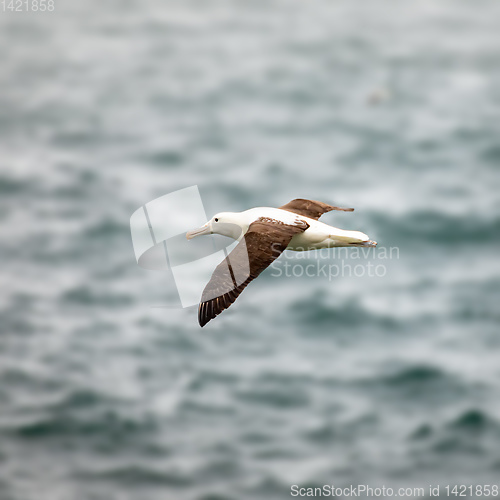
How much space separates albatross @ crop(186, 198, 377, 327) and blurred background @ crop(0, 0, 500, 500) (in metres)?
65.2

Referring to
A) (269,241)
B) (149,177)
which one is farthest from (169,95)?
(269,241)

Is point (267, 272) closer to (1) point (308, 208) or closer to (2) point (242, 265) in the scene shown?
(1) point (308, 208)

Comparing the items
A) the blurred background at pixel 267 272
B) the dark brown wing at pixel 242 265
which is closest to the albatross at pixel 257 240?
the dark brown wing at pixel 242 265

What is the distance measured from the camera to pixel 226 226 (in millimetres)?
16969

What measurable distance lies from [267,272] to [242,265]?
220ft

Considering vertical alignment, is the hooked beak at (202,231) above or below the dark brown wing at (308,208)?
below

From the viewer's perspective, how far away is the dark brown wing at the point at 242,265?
15047 millimetres

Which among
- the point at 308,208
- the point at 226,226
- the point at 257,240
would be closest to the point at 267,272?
the point at 308,208

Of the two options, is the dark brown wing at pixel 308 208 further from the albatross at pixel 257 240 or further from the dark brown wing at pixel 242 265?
the dark brown wing at pixel 242 265


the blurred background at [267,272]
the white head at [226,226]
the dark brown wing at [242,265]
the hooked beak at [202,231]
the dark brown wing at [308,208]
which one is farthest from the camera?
the blurred background at [267,272]

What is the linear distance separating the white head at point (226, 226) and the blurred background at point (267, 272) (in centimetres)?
6498

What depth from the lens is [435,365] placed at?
284 feet

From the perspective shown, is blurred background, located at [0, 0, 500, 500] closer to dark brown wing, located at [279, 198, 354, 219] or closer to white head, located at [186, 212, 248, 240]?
dark brown wing, located at [279, 198, 354, 219]

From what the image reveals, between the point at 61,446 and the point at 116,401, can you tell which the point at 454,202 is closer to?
the point at 116,401
